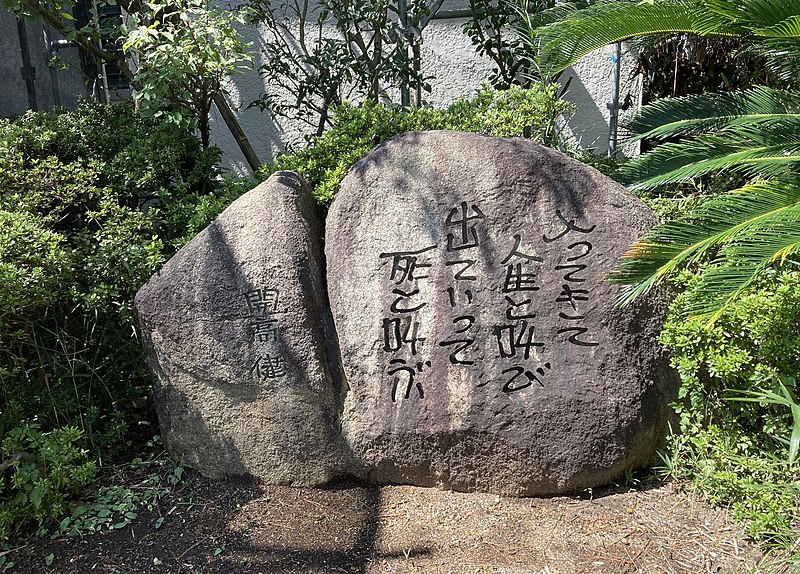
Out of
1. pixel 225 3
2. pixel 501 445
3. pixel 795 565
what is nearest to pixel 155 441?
pixel 501 445

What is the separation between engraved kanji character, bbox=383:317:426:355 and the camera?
3.35m

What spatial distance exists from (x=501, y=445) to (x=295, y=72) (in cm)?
388

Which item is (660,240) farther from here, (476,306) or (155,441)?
(155,441)

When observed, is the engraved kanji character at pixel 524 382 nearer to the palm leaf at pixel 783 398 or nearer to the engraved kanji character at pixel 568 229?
the engraved kanji character at pixel 568 229

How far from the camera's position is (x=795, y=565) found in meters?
2.59

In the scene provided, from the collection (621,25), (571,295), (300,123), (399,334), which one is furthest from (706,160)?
(300,123)

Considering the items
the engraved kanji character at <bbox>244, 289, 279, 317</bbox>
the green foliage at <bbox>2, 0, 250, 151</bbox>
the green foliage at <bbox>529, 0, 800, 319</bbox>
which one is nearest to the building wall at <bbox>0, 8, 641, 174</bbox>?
the green foliage at <bbox>2, 0, 250, 151</bbox>

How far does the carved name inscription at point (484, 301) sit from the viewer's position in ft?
10.7

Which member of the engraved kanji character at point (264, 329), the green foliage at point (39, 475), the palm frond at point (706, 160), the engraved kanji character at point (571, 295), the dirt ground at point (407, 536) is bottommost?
the dirt ground at point (407, 536)

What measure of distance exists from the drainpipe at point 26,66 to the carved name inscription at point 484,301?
5.31 metres

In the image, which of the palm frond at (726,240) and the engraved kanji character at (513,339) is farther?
the engraved kanji character at (513,339)

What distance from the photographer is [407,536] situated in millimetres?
3092

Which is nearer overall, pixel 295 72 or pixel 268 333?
pixel 268 333

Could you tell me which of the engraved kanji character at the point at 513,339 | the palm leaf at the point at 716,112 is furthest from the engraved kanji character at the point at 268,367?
the palm leaf at the point at 716,112
